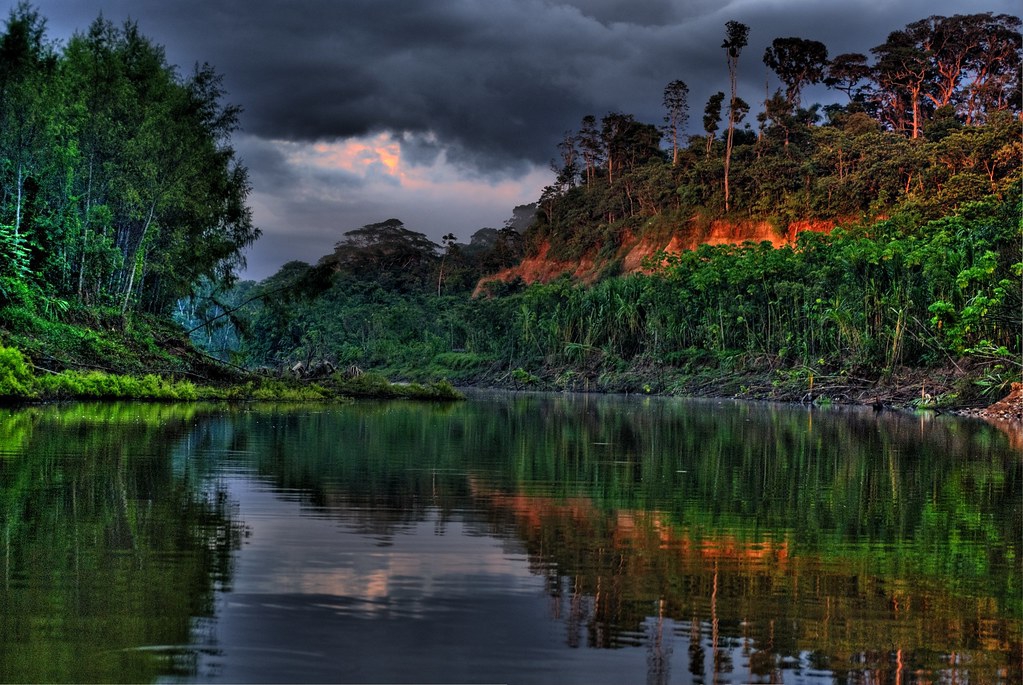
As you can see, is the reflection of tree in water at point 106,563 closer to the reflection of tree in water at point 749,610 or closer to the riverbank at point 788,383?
the reflection of tree in water at point 749,610

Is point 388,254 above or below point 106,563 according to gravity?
above

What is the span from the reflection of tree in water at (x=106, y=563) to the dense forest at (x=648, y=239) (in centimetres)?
1514

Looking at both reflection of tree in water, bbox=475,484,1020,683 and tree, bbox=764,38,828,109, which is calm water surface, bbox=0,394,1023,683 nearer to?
reflection of tree in water, bbox=475,484,1020,683

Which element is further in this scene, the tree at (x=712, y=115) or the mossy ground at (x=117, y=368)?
the tree at (x=712, y=115)

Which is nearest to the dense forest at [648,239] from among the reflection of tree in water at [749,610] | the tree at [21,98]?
the tree at [21,98]

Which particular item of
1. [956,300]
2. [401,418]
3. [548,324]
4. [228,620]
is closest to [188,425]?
[401,418]

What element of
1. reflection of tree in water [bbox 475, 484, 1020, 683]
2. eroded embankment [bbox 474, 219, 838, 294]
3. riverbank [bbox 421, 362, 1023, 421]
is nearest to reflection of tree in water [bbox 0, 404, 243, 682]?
reflection of tree in water [bbox 475, 484, 1020, 683]

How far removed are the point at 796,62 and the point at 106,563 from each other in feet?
260

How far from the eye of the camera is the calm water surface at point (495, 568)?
431cm

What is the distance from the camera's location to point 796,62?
78000mm

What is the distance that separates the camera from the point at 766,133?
2864 inches

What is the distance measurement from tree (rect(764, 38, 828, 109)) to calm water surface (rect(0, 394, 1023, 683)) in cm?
6989

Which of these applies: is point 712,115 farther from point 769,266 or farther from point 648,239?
point 769,266

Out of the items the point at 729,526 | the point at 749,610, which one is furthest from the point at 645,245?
the point at 749,610
